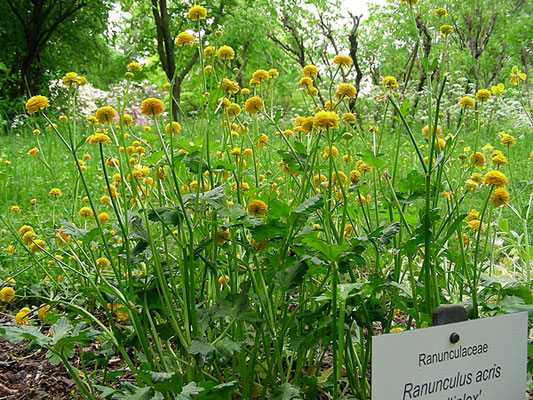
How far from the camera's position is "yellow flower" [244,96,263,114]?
107cm

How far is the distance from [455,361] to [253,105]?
25.4 inches

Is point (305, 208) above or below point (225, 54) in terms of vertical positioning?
below

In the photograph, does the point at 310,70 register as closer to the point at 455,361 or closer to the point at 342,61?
the point at 342,61

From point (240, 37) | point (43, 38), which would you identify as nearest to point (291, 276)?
point (240, 37)

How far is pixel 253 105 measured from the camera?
1.08 metres

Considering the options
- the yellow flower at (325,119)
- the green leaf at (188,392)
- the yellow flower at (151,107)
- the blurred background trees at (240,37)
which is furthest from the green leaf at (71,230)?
the blurred background trees at (240,37)

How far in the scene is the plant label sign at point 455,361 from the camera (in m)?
0.72

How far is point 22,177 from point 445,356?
3.34m

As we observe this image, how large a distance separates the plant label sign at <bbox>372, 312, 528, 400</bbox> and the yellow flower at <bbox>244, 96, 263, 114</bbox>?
1.91ft

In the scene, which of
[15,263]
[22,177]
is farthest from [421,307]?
[22,177]

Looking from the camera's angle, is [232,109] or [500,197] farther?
[232,109]

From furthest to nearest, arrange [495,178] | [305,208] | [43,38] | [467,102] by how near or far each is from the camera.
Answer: [43,38] < [467,102] < [495,178] < [305,208]

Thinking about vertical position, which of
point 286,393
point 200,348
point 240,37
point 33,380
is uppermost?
point 240,37

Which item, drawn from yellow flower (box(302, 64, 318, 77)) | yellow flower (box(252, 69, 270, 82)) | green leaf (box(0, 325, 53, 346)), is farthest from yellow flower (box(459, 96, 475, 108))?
green leaf (box(0, 325, 53, 346))
